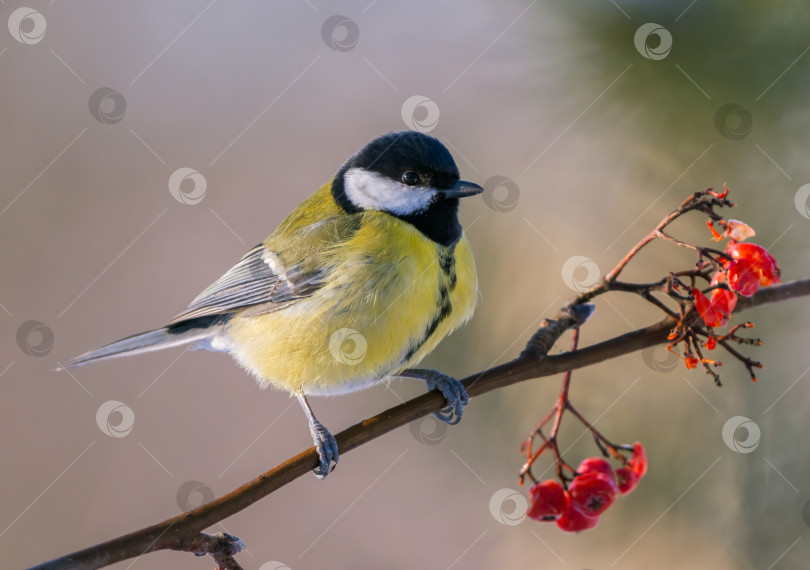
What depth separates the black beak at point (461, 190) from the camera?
4.71 ft

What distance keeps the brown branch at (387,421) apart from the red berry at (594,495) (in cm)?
19

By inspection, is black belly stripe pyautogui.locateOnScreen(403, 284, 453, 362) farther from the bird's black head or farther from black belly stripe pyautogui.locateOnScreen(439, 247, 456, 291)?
the bird's black head

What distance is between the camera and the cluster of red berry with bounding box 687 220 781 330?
1.03 m

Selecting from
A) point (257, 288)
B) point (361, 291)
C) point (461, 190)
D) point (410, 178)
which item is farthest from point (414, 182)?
point (257, 288)

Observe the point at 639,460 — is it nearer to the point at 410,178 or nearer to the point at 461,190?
the point at 461,190

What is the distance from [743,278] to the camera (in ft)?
3.35

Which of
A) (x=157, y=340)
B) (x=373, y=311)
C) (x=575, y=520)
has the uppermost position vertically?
(x=373, y=311)

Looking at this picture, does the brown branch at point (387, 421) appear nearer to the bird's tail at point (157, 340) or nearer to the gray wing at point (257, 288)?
the gray wing at point (257, 288)

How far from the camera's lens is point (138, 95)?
302 cm

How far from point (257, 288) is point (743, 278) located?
1132 mm

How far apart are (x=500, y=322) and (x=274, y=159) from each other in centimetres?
161

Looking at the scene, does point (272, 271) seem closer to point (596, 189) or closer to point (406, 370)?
point (406, 370)

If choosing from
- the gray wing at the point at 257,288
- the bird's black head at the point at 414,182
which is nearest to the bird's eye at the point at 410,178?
the bird's black head at the point at 414,182

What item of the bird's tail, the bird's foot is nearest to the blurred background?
the bird's foot
